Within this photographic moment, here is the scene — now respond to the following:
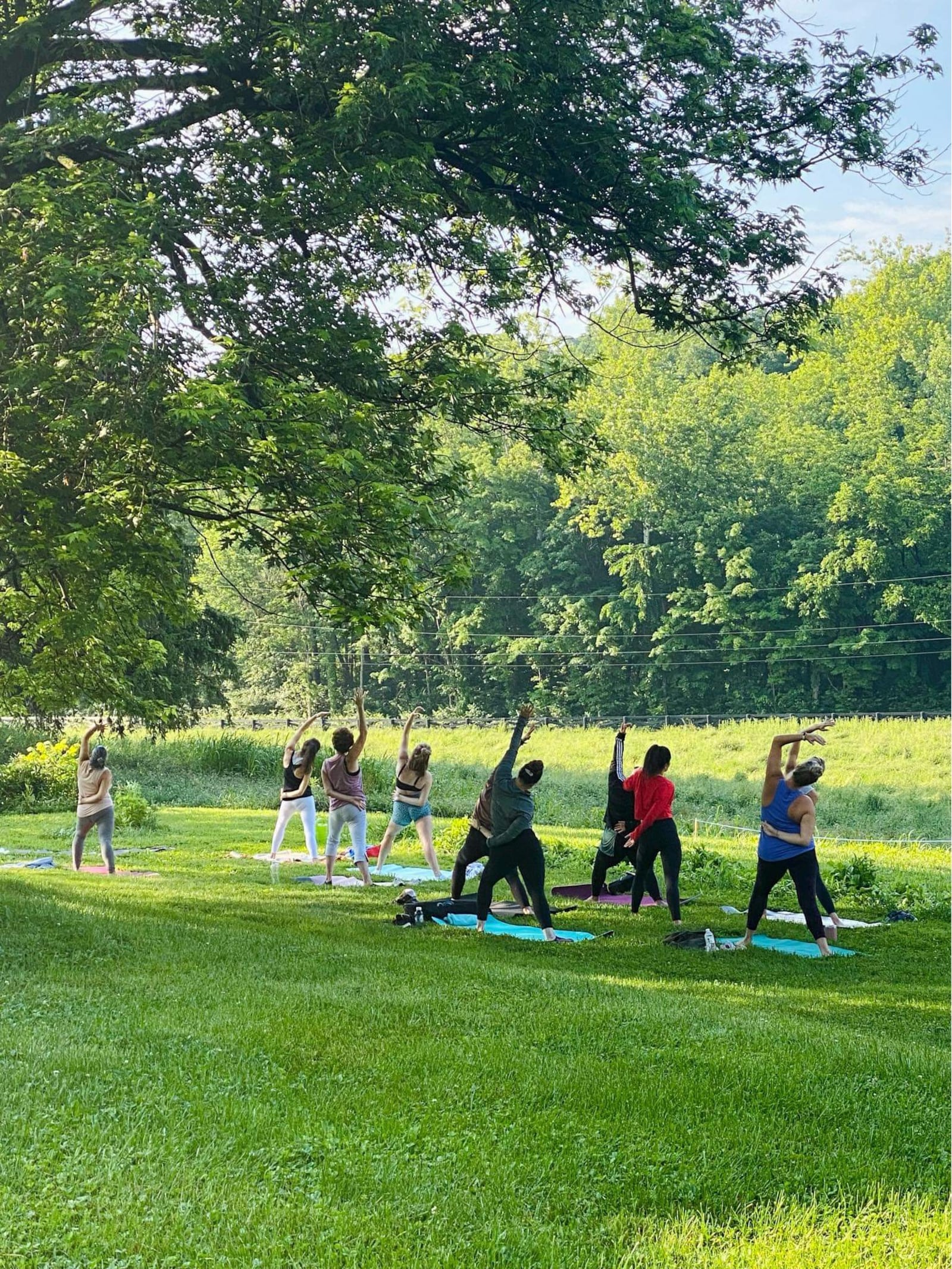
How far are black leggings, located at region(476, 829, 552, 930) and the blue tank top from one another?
2.01 metres

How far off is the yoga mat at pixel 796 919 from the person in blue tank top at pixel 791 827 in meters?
2.55

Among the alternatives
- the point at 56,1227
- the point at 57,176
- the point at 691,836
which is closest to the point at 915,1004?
the point at 56,1227

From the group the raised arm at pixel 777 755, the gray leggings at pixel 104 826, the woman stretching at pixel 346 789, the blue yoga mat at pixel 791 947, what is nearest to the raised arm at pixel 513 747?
the raised arm at pixel 777 755

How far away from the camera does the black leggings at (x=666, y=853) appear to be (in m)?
12.6

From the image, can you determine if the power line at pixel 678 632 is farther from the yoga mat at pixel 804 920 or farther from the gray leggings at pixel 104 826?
the yoga mat at pixel 804 920

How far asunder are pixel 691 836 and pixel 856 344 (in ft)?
165

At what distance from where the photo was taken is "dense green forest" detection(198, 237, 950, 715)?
63500 millimetres

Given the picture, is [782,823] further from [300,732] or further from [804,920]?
[300,732]

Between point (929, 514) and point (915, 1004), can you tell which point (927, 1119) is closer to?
point (915, 1004)

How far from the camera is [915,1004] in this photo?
373 inches

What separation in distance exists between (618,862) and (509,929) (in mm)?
2190

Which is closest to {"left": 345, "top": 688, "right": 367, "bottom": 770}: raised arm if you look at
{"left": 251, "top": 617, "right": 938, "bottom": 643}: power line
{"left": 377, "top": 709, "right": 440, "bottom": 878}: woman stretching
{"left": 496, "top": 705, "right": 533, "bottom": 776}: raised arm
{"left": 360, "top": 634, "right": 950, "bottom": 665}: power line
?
{"left": 377, "top": 709, "right": 440, "bottom": 878}: woman stretching

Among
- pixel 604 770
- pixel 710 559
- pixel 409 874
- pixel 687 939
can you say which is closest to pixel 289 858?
pixel 409 874

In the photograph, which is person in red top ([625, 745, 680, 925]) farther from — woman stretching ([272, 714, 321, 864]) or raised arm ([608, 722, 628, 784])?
woman stretching ([272, 714, 321, 864])
